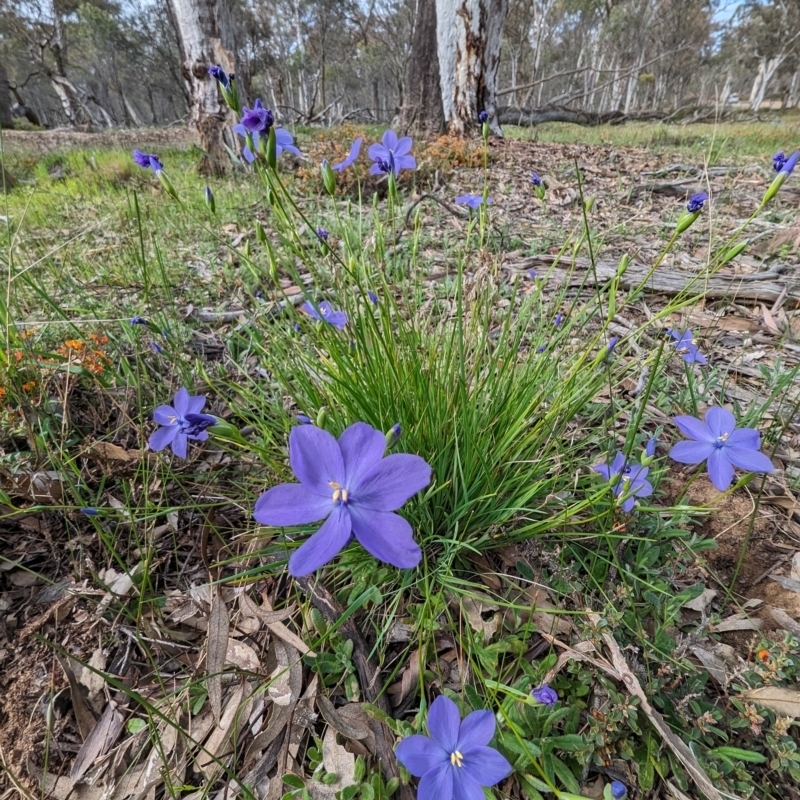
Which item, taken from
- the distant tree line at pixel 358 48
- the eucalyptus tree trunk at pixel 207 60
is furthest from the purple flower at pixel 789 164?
the distant tree line at pixel 358 48

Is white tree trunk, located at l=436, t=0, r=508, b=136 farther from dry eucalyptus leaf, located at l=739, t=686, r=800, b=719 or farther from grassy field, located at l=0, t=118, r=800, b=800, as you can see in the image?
dry eucalyptus leaf, located at l=739, t=686, r=800, b=719

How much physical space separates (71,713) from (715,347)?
105 inches

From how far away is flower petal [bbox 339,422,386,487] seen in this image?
2.92 ft

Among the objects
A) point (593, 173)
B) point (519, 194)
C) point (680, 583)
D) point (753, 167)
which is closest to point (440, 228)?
point (519, 194)

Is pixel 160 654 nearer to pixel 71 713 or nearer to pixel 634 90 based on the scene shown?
pixel 71 713

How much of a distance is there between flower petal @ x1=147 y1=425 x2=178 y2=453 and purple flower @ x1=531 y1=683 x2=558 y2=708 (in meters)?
1.09

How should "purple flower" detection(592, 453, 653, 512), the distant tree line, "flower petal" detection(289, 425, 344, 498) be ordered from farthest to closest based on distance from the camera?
the distant tree line
"purple flower" detection(592, 453, 653, 512)
"flower petal" detection(289, 425, 344, 498)

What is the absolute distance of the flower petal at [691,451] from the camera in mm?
1132

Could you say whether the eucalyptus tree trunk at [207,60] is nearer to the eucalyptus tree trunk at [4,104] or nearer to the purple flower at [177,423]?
the purple flower at [177,423]

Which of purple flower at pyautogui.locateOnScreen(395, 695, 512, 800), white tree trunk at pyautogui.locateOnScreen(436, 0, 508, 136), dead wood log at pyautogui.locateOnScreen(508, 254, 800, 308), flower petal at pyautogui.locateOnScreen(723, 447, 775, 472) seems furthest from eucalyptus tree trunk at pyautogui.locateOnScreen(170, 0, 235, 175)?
purple flower at pyautogui.locateOnScreen(395, 695, 512, 800)

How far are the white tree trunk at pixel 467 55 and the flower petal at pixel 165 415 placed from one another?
250 inches

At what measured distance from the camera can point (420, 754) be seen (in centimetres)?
92

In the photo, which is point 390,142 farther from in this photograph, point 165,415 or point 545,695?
point 545,695

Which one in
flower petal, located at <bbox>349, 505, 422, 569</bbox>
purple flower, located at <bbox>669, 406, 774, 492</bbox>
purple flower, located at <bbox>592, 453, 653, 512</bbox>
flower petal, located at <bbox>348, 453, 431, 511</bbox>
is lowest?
purple flower, located at <bbox>592, 453, 653, 512</bbox>
